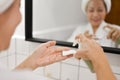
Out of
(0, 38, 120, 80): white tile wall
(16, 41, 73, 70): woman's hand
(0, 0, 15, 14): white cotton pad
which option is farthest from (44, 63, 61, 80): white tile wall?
(0, 0, 15, 14): white cotton pad

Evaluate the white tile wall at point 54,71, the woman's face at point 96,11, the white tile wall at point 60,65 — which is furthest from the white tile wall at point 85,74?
the woman's face at point 96,11

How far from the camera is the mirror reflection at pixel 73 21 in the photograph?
39.6 inches

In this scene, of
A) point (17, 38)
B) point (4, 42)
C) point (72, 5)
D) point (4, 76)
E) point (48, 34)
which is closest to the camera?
point (4, 76)

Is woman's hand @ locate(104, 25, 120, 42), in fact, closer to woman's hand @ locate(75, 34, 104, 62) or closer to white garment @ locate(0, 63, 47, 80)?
woman's hand @ locate(75, 34, 104, 62)

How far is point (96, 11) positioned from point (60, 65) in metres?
0.39

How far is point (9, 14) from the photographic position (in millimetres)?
398

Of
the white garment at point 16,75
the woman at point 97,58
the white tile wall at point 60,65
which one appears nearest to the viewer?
the white garment at point 16,75

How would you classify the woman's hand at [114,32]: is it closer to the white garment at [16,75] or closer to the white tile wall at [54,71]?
the white tile wall at [54,71]

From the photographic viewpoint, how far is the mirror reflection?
39.6 inches

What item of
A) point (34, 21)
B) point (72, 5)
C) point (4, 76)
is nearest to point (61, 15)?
point (72, 5)

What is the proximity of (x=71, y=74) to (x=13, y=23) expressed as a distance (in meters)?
0.79

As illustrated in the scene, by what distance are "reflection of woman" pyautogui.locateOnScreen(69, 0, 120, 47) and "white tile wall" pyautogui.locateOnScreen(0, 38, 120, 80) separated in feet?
0.29

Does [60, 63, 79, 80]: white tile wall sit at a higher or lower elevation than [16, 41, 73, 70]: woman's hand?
lower

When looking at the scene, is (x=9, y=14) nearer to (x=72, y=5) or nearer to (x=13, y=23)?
(x=13, y=23)
